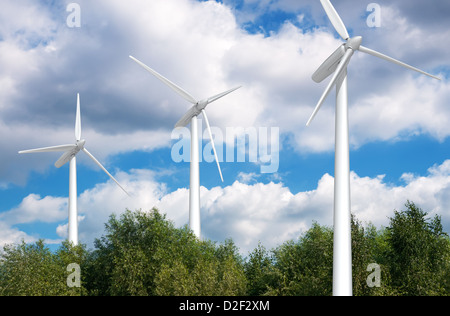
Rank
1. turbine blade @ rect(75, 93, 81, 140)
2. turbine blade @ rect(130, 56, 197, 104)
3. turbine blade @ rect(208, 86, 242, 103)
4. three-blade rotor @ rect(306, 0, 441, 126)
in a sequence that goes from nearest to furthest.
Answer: three-blade rotor @ rect(306, 0, 441, 126) → turbine blade @ rect(130, 56, 197, 104) → turbine blade @ rect(208, 86, 242, 103) → turbine blade @ rect(75, 93, 81, 140)

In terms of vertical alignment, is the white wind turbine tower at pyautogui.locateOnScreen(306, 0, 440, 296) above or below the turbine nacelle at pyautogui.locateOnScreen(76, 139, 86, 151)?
below

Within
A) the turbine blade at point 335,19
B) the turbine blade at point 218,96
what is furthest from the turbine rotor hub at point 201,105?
the turbine blade at point 335,19

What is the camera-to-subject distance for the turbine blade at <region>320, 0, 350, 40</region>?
42500mm

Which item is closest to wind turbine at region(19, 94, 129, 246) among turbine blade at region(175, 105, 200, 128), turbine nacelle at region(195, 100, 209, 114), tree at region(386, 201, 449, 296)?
turbine blade at region(175, 105, 200, 128)

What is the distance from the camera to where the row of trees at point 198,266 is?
54.8 m

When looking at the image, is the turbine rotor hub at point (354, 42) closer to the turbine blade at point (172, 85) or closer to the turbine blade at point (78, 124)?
the turbine blade at point (172, 85)

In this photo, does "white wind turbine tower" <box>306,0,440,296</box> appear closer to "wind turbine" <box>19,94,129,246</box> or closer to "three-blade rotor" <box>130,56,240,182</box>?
"three-blade rotor" <box>130,56,240,182</box>

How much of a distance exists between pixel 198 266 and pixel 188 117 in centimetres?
2166

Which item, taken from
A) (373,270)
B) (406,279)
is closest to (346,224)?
(373,270)

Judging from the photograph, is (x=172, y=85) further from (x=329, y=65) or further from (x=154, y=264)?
(x=329, y=65)

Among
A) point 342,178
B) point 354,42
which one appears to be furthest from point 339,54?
point 342,178

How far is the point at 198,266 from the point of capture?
188ft
